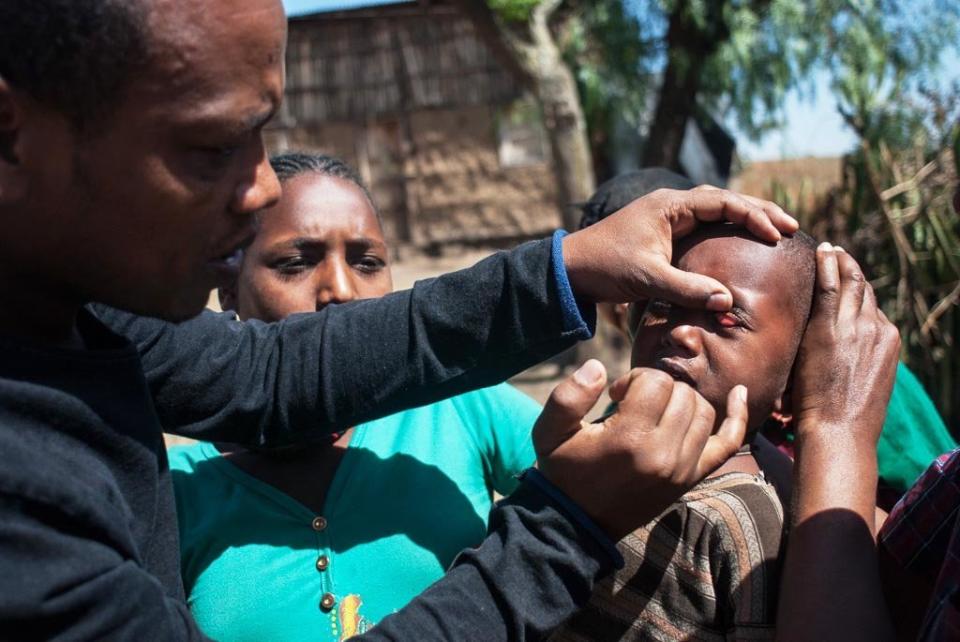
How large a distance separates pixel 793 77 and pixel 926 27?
5.48 feet

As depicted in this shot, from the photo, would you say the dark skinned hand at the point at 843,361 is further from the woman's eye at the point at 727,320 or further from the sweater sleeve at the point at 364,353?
the sweater sleeve at the point at 364,353

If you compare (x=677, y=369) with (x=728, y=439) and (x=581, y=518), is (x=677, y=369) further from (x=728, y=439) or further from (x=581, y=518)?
(x=581, y=518)

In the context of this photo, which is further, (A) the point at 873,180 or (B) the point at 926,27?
(B) the point at 926,27

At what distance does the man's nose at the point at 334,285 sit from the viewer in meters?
2.09

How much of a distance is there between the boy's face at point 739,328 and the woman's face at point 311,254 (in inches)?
30.5

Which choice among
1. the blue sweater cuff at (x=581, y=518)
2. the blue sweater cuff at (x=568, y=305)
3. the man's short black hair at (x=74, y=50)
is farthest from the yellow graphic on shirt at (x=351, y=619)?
the man's short black hair at (x=74, y=50)

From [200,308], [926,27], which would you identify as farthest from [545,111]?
[200,308]

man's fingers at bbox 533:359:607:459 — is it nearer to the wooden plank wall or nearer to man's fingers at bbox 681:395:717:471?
man's fingers at bbox 681:395:717:471

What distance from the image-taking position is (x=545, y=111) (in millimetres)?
8586

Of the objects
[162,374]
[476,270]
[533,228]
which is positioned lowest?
[533,228]

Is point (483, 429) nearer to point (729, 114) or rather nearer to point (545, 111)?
point (545, 111)

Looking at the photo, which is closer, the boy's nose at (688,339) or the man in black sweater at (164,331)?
the man in black sweater at (164,331)

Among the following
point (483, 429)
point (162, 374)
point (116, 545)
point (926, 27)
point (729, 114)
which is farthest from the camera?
point (729, 114)

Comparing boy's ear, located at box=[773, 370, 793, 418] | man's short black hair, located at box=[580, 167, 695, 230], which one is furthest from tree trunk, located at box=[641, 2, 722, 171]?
boy's ear, located at box=[773, 370, 793, 418]
